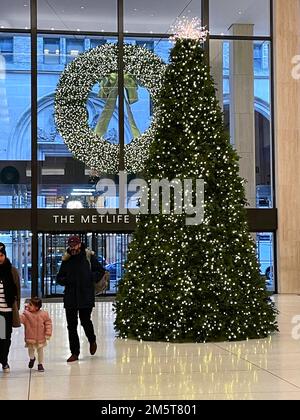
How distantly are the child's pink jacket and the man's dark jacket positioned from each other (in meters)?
0.57

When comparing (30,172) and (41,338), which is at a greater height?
(30,172)

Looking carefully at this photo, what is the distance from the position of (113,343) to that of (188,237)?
186cm

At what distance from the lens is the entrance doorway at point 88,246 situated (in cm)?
2052

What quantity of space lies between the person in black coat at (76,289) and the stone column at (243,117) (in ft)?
42.0

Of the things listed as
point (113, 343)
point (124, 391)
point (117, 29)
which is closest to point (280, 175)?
point (117, 29)

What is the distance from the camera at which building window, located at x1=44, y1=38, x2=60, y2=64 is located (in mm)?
21094

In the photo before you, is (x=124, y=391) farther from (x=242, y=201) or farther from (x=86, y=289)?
(x=242, y=201)

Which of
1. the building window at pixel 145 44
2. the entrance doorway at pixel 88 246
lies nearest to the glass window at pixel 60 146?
the entrance doorway at pixel 88 246

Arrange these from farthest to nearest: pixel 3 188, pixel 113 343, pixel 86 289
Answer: pixel 3 188, pixel 113 343, pixel 86 289

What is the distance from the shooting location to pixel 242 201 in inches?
444

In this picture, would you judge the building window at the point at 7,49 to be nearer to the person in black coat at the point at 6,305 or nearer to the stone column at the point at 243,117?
the stone column at the point at 243,117

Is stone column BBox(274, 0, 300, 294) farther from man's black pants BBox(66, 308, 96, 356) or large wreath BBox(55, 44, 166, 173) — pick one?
man's black pants BBox(66, 308, 96, 356)

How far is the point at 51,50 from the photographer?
21156 mm

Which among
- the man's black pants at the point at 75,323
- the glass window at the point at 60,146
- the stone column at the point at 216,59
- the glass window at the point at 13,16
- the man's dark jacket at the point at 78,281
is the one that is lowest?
the man's black pants at the point at 75,323
